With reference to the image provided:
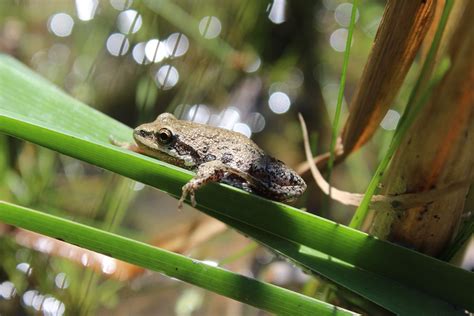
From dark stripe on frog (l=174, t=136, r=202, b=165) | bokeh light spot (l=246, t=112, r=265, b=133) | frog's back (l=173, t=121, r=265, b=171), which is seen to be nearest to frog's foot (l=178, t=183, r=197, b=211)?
frog's back (l=173, t=121, r=265, b=171)

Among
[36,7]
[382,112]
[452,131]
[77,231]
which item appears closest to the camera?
[77,231]

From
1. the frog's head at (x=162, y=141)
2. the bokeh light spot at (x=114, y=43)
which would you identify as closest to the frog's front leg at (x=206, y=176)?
the frog's head at (x=162, y=141)

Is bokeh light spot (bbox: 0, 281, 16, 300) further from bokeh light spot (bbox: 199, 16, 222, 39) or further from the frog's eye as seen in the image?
bokeh light spot (bbox: 199, 16, 222, 39)

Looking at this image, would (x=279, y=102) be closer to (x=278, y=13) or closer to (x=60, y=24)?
(x=278, y=13)

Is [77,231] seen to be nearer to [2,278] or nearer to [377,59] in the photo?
[377,59]

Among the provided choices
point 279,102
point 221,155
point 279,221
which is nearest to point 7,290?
point 221,155

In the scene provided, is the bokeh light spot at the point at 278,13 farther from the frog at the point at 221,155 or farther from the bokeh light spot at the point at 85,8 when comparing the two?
the frog at the point at 221,155

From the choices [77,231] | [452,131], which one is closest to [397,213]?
[452,131]
